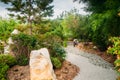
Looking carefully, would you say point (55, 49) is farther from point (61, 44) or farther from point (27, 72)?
point (27, 72)

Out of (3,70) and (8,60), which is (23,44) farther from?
(3,70)

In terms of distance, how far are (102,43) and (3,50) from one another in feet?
34.7

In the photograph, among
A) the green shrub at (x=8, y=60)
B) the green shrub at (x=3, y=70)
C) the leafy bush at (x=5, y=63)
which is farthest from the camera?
the green shrub at (x=8, y=60)

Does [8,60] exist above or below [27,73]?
above

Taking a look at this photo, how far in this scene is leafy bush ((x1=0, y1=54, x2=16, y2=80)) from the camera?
1307 centimetres

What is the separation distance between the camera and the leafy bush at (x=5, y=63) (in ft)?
42.9

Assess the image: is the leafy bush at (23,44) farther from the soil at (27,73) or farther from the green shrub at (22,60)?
the soil at (27,73)

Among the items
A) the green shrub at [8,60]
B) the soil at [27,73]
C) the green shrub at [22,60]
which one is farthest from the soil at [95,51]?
the green shrub at [8,60]

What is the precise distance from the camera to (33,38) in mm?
15961

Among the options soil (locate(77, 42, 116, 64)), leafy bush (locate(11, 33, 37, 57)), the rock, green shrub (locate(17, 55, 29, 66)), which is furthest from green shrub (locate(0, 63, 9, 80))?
soil (locate(77, 42, 116, 64))

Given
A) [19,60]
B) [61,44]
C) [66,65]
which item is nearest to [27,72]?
[19,60]

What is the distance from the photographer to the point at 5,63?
14.3m

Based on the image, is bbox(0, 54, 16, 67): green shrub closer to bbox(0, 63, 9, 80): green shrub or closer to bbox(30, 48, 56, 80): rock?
bbox(0, 63, 9, 80): green shrub

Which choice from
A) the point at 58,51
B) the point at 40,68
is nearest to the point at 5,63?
the point at 40,68
